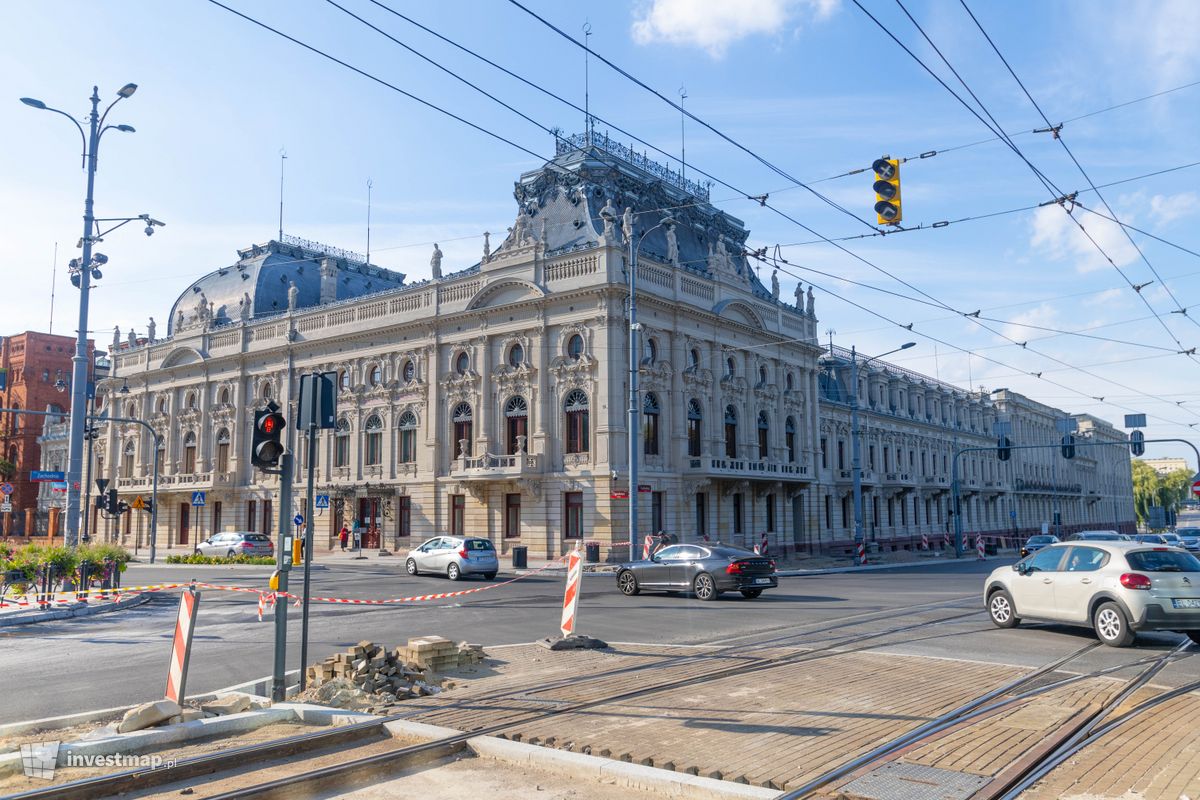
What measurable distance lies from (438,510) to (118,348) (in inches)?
1327

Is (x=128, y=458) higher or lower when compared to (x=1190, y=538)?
higher

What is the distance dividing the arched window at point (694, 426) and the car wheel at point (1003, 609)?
89.3 feet

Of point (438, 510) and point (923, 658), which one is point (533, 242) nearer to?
point (438, 510)

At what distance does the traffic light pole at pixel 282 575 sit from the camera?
907cm

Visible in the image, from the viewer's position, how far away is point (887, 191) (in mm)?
14305

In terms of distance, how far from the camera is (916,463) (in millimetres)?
69500

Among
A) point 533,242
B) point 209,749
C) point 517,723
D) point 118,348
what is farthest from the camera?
point 118,348

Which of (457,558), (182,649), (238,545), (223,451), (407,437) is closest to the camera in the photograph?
(182,649)

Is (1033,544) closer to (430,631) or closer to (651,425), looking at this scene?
(651,425)

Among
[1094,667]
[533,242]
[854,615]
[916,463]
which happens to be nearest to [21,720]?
[1094,667]

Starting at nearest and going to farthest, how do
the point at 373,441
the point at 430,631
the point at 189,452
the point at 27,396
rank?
the point at 430,631
the point at 373,441
the point at 189,452
the point at 27,396

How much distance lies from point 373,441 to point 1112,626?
40.6 meters

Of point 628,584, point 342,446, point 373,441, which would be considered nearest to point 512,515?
point 373,441

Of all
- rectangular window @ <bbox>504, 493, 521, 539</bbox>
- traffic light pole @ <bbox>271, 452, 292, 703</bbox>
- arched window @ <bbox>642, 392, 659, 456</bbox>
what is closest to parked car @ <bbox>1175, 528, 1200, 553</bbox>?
arched window @ <bbox>642, 392, 659, 456</bbox>
